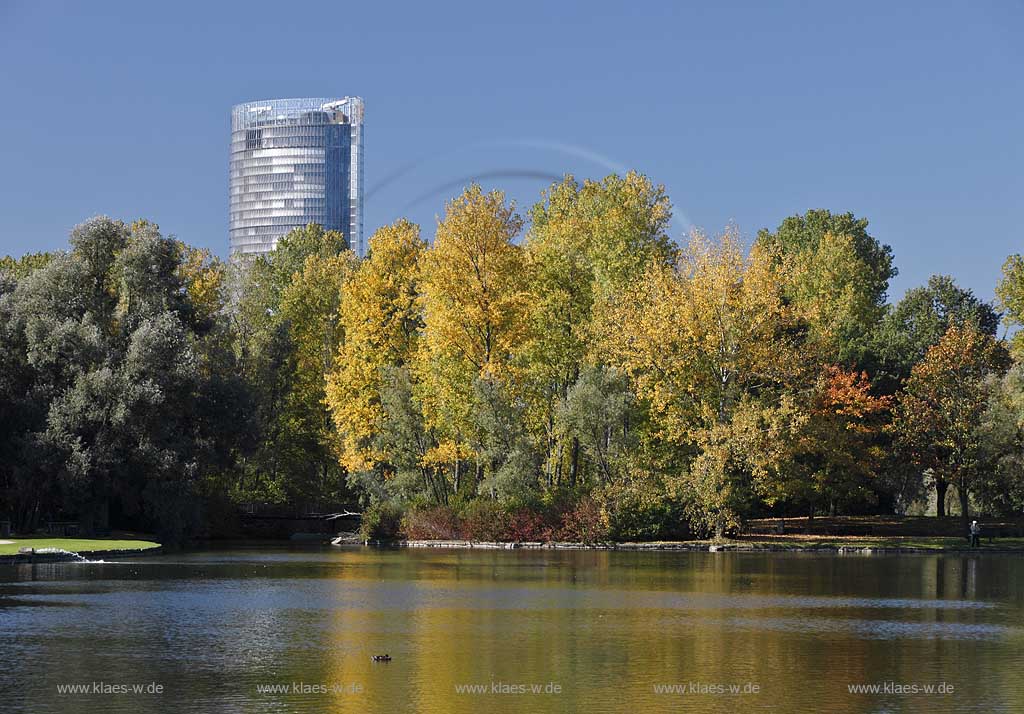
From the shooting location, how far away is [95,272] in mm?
78625

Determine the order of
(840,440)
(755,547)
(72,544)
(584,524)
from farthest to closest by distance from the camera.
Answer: (840,440), (584,524), (755,547), (72,544)

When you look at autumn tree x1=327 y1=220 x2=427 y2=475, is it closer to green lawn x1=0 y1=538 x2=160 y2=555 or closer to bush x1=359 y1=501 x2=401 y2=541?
bush x1=359 y1=501 x2=401 y2=541

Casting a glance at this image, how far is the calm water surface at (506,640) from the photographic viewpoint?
2352 centimetres

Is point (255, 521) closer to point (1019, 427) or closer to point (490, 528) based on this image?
point (490, 528)

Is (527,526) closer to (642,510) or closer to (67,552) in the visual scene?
(642,510)

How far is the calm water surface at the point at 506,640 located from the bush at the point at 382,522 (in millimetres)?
28123

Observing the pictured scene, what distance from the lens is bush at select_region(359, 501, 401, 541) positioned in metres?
82.6

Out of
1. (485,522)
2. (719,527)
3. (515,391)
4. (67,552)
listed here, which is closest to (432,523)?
(485,522)

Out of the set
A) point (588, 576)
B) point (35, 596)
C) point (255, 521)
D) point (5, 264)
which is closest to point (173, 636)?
point (35, 596)

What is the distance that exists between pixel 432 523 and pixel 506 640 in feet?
163

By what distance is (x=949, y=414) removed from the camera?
81.6 metres

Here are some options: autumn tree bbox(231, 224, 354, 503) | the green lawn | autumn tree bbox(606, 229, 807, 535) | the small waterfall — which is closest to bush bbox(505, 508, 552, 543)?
autumn tree bbox(606, 229, 807, 535)

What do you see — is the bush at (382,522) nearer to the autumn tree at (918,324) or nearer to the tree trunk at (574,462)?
the tree trunk at (574,462)

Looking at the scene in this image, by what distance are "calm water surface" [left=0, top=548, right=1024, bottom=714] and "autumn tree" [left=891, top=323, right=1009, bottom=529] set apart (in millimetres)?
28075
